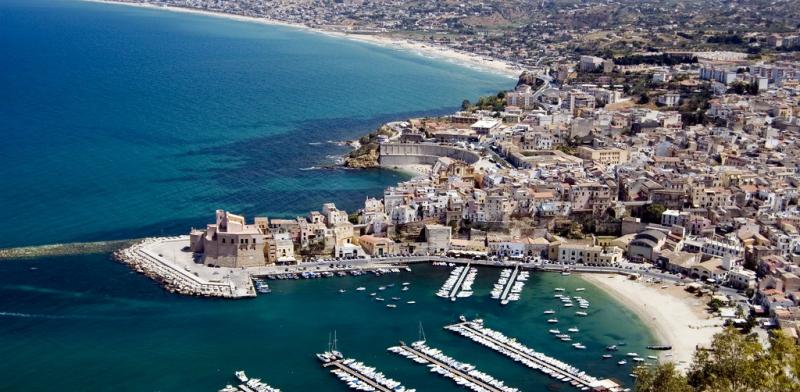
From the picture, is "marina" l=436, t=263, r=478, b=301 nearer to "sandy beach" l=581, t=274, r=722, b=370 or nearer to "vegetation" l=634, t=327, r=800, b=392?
"sandy beach" l=581, t=274, r=722, b=370

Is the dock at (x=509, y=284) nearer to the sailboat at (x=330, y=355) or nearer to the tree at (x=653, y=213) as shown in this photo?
the sailboat at (x=330, y=355)

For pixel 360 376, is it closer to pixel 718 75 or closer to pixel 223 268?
pixel 223 268

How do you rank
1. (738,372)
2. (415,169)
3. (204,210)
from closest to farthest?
(738,372)
(204,210)
(415,169)

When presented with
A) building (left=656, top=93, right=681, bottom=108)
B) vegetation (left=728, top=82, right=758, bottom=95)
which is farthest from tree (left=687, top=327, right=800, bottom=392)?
vegetation (left=728, top=82, right=758, bottom=95)

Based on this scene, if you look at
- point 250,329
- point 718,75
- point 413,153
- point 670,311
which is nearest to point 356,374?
point 250,329

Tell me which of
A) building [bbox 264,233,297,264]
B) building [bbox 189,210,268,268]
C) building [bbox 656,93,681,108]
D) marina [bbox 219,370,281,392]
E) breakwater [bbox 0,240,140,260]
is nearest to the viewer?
marina [bbox 219,370,281,392]

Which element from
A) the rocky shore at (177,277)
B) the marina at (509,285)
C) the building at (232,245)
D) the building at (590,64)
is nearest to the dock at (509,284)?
the marina at (509,285)

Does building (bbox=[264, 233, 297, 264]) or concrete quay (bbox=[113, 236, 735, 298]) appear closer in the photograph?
concrete quay (bbox=[113, 236, 735, 298])
